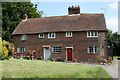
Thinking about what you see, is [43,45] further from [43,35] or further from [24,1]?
[24,1]

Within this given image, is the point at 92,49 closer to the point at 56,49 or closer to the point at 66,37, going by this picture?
the point at 66,37

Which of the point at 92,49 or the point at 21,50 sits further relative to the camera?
the point at 21,50

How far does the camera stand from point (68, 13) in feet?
182

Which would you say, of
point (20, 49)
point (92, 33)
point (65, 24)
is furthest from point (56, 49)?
point (20, 49)

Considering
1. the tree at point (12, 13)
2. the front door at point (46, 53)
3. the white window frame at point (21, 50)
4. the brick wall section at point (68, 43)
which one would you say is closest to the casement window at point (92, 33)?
the brick wall section at point (68, 43)

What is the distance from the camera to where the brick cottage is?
49781 millimetres

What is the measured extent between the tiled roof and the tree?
6809 millimetres

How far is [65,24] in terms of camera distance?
175 ft

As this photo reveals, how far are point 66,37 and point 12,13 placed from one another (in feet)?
62.7

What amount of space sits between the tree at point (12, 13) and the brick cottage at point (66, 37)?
7.20 metres

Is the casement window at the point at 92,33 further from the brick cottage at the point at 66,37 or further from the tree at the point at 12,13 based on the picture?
the tree at the point at 12,13

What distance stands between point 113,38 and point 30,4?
99.1 feet

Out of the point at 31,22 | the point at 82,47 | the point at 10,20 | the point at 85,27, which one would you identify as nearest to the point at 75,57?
the point at 82,47

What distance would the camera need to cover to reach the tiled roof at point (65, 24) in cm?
5097
